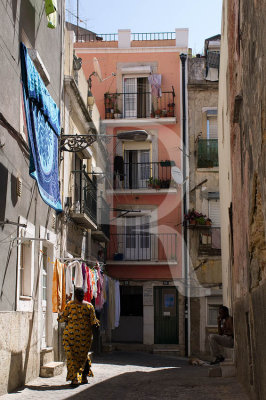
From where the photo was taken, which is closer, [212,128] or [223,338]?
[223,338]

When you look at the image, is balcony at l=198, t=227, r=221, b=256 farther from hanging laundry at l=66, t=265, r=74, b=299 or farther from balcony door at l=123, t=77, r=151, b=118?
hanging laundry at l=66, t=265, r=74, b=299

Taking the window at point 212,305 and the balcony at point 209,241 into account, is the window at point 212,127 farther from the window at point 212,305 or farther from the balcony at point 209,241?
the window at point 212,305

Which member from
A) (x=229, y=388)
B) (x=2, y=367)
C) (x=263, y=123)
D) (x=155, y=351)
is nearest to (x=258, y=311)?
(x=263, y=123)

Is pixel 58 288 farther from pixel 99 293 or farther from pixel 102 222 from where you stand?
pixel 102 222

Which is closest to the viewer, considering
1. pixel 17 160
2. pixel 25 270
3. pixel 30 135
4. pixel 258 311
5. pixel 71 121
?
pixel 258 311

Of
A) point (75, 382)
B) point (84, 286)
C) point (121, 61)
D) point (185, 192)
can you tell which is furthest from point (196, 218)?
point (75, 382)

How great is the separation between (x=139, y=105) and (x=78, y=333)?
18.6 meters

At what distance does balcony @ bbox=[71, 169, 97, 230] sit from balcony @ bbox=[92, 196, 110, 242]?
2467 millimetres

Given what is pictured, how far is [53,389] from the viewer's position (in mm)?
11117

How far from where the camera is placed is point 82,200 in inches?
750

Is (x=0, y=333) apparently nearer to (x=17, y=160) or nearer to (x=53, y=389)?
(x=53, y=389)

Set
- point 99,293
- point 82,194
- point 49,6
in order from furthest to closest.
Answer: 1. point 99,293
2. point 82,194
3. point 49,6

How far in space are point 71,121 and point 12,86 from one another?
6.56m

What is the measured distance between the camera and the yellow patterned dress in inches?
453
